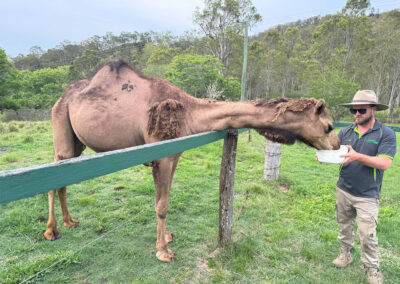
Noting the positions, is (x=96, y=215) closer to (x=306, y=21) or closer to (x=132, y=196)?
(x=132, y=196)

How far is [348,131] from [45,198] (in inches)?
212

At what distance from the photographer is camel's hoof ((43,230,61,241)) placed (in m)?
3.35

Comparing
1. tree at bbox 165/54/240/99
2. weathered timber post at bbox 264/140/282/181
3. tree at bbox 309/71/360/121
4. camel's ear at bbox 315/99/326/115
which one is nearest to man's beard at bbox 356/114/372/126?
camel's ear at bbox 315/99/326/115

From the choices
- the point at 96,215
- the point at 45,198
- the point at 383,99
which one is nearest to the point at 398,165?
the point at 96,215

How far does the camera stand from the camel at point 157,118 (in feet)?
7.73

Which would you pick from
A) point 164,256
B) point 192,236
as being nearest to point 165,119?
point 164,256

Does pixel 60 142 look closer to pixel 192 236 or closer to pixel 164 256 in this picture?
pixel 164 256

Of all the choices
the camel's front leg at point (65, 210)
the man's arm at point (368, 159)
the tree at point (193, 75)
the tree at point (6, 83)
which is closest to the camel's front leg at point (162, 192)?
the camel's front leg at point (65, 210)

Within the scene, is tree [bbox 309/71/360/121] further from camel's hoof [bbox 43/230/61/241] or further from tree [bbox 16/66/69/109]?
tree [bbox 16/66/69/109]

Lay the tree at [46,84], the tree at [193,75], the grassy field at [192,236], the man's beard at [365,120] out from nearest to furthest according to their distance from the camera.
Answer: the man's beard at [365,120] < the grassy field at [192,236] < the tree at [193,75] < the tree at [46,84]

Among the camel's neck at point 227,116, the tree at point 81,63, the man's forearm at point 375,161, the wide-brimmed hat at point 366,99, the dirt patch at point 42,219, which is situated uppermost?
the tree at point 81,63

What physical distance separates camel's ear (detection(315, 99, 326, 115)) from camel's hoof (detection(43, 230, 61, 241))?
12.8ft

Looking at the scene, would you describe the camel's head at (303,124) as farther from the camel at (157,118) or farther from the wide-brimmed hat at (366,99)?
the wide-brimmed hat at (366,99)

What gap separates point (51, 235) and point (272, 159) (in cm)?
473
